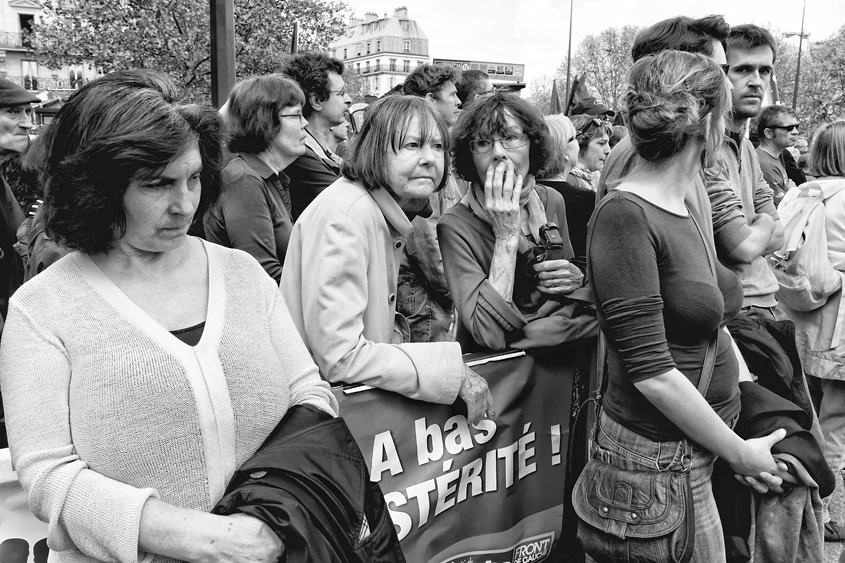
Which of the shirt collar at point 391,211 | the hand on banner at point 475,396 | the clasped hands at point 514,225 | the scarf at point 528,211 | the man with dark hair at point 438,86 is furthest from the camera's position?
the man with dark hair at point 438,86

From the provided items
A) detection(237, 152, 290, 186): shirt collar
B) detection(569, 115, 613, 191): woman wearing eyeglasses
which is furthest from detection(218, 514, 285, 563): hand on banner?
detection(569, 115, 613, 191): woman wearing eyeglasses

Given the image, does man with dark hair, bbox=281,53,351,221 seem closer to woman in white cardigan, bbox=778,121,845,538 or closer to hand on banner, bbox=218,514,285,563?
woman in white cardigan, bbox=778,121,845,538

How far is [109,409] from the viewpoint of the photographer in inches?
62.6

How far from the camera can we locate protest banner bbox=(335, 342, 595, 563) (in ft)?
8.48

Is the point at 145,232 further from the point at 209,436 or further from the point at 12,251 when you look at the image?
the point at 12,251

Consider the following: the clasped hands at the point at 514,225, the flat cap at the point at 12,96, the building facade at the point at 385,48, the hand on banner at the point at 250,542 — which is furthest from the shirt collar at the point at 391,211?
the building facade at the point at 385,48

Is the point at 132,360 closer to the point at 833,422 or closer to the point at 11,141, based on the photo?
the point at 11,141

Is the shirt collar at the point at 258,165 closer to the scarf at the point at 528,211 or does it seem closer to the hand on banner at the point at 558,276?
the scarf at the point at 528,211

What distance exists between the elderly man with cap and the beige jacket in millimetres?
2262

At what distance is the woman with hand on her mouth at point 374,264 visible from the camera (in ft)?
8.30

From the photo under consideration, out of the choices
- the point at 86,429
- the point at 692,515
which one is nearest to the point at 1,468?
the point at 86,429

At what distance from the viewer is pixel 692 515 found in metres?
2.15

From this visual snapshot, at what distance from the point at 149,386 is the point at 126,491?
8.9 inches

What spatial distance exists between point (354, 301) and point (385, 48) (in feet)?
457
